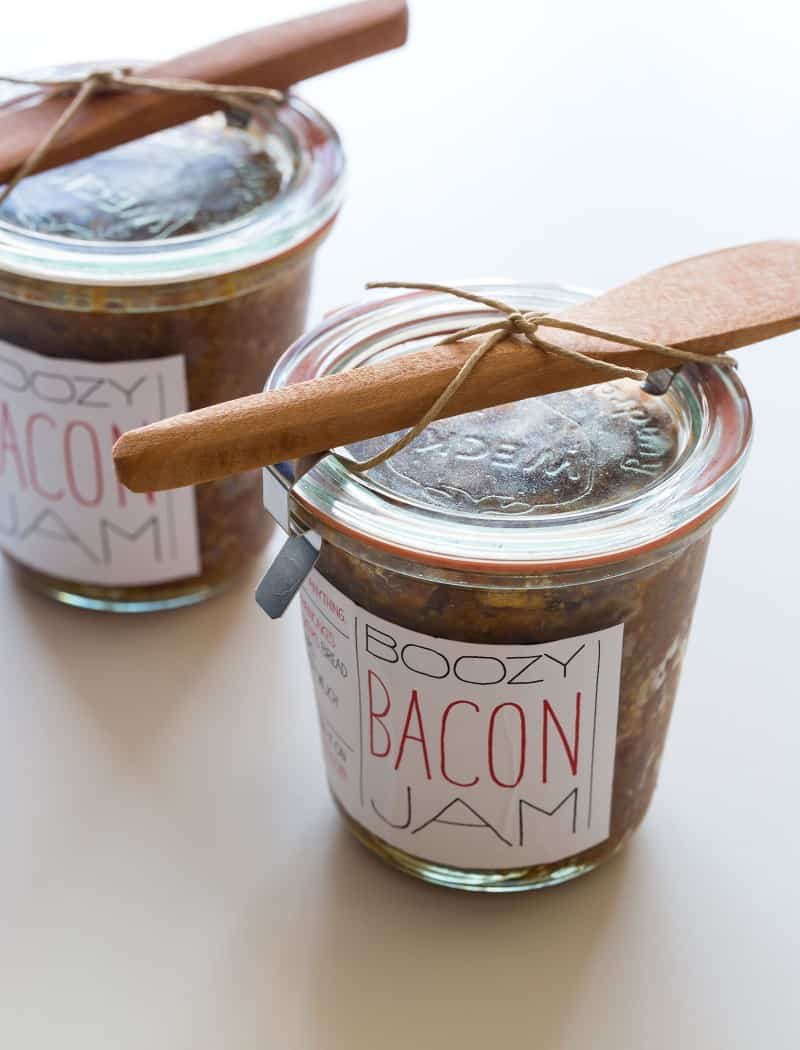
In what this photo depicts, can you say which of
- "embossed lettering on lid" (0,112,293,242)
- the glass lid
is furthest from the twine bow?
the glass lid

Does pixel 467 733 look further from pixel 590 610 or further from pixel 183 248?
pixel 183 248

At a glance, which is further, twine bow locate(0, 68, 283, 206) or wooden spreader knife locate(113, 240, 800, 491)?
twine bow locate(0, 68, 283, 206)

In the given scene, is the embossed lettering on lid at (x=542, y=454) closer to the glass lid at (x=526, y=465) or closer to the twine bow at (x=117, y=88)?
the glass lid at (x=526, y=465)

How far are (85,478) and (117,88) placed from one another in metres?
0.24

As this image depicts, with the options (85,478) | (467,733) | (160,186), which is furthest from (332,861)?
(160,186)

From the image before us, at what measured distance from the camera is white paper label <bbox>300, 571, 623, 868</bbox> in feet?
2.20

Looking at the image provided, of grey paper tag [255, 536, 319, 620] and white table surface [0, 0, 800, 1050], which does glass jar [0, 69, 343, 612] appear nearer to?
white table surface [0, 0, 800, 1050]

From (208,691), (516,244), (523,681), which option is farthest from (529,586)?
(516,244)

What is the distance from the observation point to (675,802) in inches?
33.6

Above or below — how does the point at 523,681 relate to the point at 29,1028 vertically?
above

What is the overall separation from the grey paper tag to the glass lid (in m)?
0.02

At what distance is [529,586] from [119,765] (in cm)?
35

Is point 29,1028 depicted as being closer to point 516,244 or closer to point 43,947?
point 43,947

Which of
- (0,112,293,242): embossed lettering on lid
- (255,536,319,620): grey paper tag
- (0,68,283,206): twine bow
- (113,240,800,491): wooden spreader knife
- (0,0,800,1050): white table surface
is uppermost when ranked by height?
(0,68,283,206): twine bow
